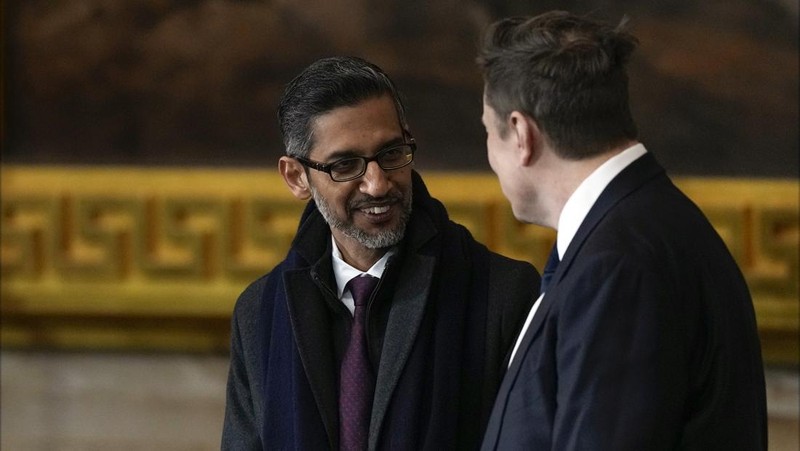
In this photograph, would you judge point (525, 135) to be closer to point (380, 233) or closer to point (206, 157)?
point (380, 233)

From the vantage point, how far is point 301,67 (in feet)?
17.9

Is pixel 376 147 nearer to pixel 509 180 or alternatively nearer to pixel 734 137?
pixel 509 180

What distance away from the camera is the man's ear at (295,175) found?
2.21m

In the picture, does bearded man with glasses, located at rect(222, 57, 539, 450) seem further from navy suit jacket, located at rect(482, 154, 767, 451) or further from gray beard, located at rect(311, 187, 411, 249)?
navy suit jacket, located at rect(482, 154, 767, 451)

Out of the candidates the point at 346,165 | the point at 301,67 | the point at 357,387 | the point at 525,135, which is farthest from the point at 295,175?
the point at 301,67

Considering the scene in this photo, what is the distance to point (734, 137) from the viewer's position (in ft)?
16.9

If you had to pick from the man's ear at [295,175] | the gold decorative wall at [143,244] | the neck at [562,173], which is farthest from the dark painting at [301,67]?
the neck at [562,173]

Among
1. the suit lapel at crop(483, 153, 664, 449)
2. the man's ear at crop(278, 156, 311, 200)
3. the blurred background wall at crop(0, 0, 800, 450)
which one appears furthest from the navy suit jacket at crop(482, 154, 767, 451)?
the blurred background wall at crop(0, 0, 800, 450)

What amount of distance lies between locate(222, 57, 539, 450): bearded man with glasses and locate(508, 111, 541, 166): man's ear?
0.49 metres

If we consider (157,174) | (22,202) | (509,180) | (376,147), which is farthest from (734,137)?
(509,180)

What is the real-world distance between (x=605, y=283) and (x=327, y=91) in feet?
2.47

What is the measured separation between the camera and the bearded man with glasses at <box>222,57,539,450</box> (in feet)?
6.67

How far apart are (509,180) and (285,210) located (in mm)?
3768

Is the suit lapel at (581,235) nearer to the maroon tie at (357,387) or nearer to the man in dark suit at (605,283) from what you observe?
the man in dark suit at (605,283)
